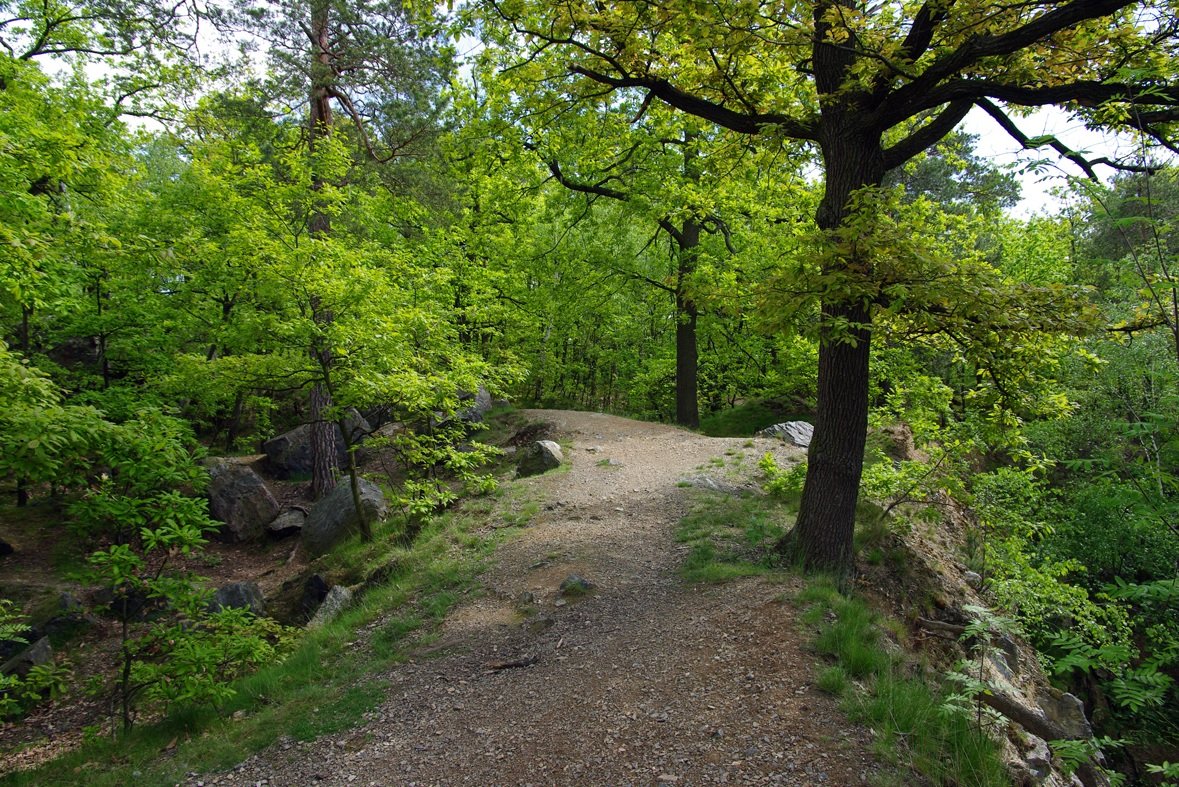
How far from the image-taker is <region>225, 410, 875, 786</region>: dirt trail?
388cm

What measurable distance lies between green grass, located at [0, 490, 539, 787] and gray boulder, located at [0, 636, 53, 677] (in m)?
2.80

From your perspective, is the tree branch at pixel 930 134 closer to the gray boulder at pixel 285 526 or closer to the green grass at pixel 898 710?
the green grass at pixel 898 710

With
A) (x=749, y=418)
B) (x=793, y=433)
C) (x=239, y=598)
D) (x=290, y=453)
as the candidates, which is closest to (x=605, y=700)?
(x=239, y=598)

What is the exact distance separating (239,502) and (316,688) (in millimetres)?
8709

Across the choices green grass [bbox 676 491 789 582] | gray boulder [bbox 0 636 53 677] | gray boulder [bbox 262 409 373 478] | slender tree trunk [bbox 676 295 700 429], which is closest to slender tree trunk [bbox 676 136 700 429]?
slender tree trunk [bbox 676 295 700 429]

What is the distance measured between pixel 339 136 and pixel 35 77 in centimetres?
494

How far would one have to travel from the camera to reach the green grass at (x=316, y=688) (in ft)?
16.4

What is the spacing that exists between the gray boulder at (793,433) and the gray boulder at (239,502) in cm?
1122

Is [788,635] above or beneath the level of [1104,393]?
beneath

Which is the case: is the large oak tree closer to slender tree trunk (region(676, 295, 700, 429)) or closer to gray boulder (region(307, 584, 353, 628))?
gray boulder (region(307, 584, 353, 628))

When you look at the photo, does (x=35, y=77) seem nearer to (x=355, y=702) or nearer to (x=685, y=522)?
(x=355, y=702)

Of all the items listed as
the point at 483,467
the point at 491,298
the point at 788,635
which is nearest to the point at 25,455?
the point at 788,635

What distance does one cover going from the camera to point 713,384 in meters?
19.4

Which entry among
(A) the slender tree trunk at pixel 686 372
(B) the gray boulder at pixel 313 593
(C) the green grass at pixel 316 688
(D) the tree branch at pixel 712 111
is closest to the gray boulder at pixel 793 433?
(A) the slender tree trunk at pixel 686 372
